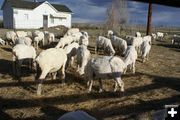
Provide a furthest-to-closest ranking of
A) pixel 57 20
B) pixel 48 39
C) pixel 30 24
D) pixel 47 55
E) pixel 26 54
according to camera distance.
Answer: pixel 57 20, pixel 30 24, pixel 48 39, pixel 26 54, pixel 47 55

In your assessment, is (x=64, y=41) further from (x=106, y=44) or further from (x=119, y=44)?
(x=119, y=44)

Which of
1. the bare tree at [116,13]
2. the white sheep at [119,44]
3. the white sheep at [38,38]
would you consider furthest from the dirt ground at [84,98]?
the bare tree at [116,13]

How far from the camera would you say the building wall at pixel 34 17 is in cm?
5834

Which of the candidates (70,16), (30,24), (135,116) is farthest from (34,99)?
(70,16)

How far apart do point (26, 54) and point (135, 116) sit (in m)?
7.61

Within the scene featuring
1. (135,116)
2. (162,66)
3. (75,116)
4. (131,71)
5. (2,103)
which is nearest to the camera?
(75,116)

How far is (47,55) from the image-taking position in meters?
12.6

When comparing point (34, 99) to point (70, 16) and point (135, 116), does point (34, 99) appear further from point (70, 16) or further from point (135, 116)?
point (70, 16)

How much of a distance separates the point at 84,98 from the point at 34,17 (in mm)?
50853

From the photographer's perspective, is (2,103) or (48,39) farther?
(48,39)

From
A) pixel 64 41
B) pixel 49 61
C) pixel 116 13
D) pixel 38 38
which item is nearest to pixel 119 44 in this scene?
pixel 64 41

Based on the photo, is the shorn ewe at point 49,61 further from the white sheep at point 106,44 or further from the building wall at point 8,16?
the building wall at point 8,16

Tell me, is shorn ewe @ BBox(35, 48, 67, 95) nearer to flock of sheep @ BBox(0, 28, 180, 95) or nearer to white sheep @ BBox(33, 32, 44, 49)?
flock of sheep @ BBox(0, 28, 180, 95)

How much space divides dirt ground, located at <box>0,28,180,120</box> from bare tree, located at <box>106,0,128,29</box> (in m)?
28.8
